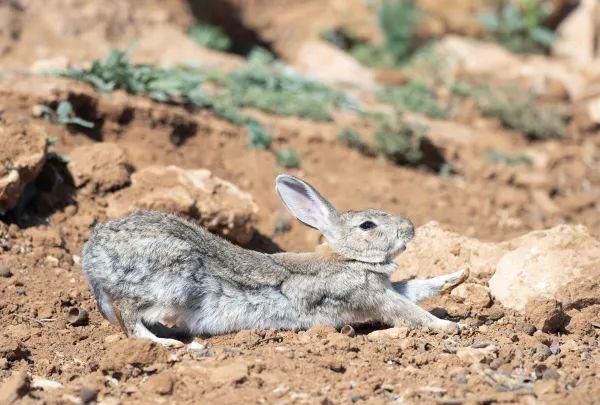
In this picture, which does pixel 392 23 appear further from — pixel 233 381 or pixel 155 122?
pixel 233 381

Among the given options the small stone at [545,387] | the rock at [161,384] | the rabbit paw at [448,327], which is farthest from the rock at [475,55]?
the rock at [161,384]

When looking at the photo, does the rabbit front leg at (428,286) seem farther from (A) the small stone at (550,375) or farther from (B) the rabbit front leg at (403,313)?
(A) the small stone at (550,375)

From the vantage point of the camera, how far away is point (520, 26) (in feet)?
59.6

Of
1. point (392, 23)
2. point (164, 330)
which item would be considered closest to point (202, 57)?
point (392, 23)

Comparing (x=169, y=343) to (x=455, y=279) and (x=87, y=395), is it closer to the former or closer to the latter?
(x=87, y=395)

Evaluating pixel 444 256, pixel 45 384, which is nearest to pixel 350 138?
pixel 444 256

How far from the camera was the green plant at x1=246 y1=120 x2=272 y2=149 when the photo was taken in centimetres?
1102

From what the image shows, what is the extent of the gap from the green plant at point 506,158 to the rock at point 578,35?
5879mm

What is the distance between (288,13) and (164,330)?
12.4m

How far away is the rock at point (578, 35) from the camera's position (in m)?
18.5

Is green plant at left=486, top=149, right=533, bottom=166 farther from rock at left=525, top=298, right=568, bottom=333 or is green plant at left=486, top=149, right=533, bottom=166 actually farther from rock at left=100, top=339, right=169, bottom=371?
rock at left=100, top=339, right=169, bottom=371

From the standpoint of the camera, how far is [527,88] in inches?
609

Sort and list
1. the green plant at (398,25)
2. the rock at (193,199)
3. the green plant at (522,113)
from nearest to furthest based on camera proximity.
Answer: the rock at (193,199)
the green plant at (522,113)
the green plant at (398,25)

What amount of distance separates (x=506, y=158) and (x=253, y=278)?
7.22m
